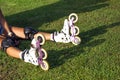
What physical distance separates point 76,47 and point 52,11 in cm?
357

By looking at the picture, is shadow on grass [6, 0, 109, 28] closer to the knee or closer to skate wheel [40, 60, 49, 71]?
the knee

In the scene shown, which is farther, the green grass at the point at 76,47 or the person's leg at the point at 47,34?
the person's leg at the point at 47,34

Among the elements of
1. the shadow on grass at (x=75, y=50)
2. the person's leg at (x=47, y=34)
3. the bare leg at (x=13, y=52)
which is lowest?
the shadow on grass at (x=75, y=50)

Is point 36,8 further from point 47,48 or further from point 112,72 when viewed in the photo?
point 112,72

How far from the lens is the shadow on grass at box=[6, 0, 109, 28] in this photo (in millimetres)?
9398

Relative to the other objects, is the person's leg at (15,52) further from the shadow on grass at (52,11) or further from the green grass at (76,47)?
the shadow on grass at (52,11)

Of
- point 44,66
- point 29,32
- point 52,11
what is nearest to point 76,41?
point 29,32

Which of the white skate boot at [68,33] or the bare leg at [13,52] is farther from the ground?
the white skate boot at [68,33]

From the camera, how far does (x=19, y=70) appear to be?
20.8ft

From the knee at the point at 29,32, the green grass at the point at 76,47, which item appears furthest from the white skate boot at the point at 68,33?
the knee at the point at 29,32

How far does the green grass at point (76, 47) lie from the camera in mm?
6043

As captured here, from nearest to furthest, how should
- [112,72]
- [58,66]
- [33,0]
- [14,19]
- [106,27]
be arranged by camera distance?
[112,72] → [58,66] → [106,27] → [14,19] → [33,0]

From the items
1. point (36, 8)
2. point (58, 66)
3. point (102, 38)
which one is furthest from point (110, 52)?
point (36, 8)

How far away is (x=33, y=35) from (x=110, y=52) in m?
1.91
